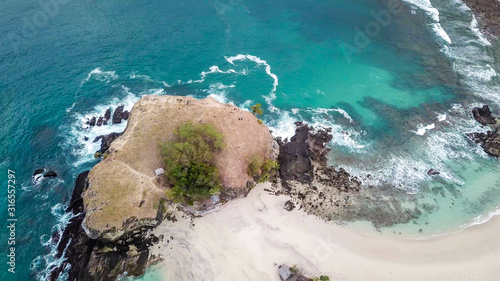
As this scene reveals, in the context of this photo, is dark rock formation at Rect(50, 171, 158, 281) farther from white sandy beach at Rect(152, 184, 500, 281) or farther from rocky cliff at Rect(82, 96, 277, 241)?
white sandy beach at Rect(152, 184, 500, 281)

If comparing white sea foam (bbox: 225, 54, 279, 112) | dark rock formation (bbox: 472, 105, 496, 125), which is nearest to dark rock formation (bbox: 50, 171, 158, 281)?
white sea foam (bbox: 225, 54, 279, 112)

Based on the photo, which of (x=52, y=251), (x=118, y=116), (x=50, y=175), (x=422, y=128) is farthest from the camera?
(x=422, y=128)

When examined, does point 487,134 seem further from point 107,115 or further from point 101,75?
point 101,75

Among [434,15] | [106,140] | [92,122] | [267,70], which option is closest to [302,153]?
[267,70]

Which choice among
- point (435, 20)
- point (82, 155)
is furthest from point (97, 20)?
point (435, 20)

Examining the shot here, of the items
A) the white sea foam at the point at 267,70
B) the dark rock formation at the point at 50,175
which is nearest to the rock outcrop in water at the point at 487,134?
the white sea foam at the point at 267,70

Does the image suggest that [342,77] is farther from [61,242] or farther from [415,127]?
[61,242]

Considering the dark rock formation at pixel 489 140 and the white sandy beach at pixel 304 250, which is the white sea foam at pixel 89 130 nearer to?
the white sandy beach at pixel 304 250
